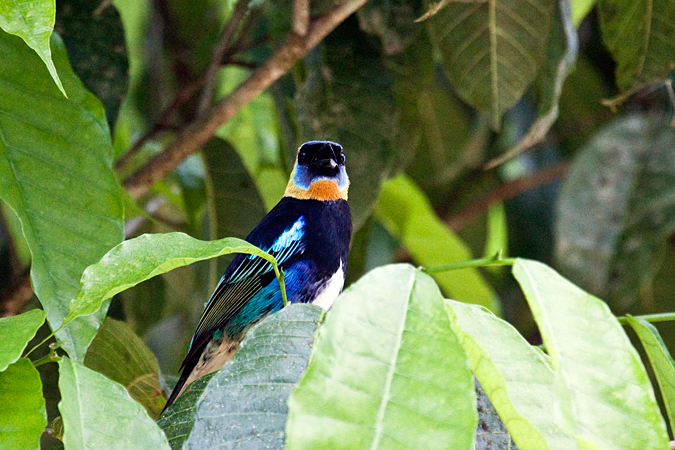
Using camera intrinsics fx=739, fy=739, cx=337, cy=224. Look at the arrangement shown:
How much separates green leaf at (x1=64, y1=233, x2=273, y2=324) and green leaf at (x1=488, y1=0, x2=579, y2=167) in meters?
1.23

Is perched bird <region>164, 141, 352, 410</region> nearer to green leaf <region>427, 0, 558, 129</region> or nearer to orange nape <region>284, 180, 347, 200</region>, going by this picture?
orange nape <region>284, 180, 347, 200</region>

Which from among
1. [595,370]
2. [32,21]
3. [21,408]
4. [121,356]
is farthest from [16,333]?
[595,370]

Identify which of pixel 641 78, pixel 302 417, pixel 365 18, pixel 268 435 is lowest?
pixel 268 435

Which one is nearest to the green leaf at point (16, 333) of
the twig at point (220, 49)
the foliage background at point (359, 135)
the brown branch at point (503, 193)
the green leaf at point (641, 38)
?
the foliage background at point (359, 135)

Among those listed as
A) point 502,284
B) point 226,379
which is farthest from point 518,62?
point 502,284

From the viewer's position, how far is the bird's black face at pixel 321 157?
53.1 inches

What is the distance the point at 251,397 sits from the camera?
881mm

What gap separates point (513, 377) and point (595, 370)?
9cm

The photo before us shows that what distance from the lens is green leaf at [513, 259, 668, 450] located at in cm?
72

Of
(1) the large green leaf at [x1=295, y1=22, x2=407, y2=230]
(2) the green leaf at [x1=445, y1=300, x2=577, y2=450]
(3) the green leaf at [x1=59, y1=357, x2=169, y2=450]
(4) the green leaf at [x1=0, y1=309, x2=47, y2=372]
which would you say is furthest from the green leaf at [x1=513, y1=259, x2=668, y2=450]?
(1) the large green leaf at [x1=295, y1=22, x2=407, y2=230]

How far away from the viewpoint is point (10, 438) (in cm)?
80

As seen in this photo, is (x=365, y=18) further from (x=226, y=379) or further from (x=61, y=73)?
(x=226, y=379)

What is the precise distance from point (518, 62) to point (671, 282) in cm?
206

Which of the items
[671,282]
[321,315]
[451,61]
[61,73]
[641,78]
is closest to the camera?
[321,315]
